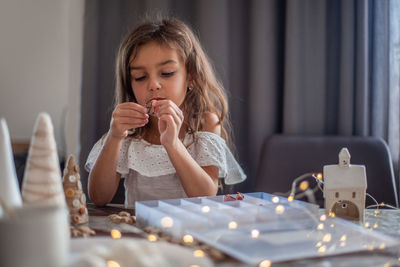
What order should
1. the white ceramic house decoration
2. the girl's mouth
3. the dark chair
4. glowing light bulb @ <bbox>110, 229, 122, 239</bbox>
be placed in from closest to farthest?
glowing light bulb @ <bbox>110, 229, 122, 239</bbox>
the white ceramic house decoration
the girl's mouth
the dark chair

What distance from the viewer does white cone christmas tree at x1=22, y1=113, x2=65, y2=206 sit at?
1.93 ft

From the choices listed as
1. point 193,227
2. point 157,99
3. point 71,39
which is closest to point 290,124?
point 157,99

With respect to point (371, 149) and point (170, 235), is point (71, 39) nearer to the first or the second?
point (371, 149)

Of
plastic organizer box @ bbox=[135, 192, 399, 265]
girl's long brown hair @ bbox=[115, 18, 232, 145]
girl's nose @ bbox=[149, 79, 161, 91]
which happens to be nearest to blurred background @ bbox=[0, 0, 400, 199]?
girl's long brown hair @ bbox=[115, 18, 232, 145]

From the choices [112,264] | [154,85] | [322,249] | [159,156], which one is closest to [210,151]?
[159,156]

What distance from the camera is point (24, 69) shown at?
2.35 metres

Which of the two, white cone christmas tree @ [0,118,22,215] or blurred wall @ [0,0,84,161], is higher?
blurred wall @ [0,0,84,161]

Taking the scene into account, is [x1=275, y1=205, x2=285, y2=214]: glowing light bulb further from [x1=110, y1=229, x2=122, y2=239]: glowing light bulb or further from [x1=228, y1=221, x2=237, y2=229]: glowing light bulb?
[x1=110, y1=229, x2=122, y2=239]: glowing light bulb

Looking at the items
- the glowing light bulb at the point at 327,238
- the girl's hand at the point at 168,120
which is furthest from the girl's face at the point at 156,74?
the glowing light bulb at the point at 327,238

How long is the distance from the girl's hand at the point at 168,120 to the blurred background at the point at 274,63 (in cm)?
64

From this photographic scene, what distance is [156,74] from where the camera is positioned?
1300 mm

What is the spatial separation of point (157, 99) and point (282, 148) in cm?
46

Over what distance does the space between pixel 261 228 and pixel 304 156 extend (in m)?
0.84

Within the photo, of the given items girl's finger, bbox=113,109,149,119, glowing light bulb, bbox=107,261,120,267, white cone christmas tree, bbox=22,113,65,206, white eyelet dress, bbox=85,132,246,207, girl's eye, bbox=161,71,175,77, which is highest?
girl's eye, bbox=161,71,175,77
